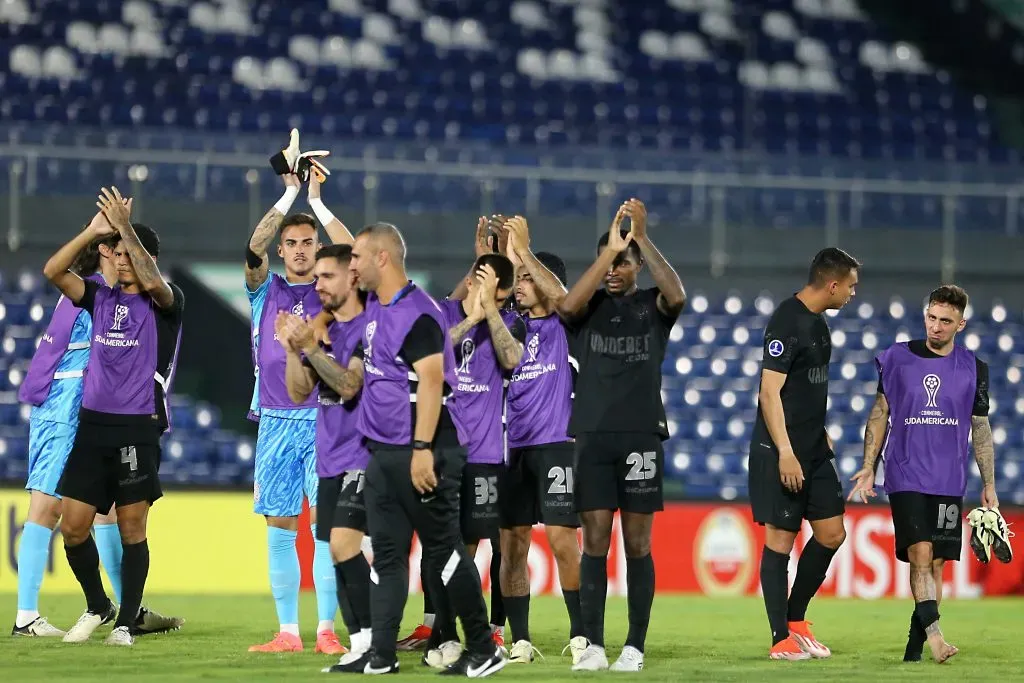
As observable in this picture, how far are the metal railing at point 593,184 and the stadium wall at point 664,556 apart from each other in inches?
180

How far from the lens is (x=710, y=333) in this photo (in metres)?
20.5

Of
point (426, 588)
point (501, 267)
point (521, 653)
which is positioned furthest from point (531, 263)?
point (521, 653)

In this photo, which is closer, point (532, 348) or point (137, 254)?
point (137, 254)

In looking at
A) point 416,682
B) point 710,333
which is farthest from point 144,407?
point 710,333

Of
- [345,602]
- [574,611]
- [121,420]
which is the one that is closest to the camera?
[345,602]

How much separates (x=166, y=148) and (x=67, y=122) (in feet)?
5.50

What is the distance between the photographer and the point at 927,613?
9641mm

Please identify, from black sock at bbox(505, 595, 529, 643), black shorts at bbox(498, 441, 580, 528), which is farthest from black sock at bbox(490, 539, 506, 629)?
black sock at bbox(505, 595, 529, 643)

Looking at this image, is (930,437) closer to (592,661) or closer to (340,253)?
(592,661)

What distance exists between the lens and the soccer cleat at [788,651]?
31.6 feet

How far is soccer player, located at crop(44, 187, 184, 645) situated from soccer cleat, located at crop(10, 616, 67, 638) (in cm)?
26

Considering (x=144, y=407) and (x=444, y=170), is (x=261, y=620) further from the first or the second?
(x=444, y=170)

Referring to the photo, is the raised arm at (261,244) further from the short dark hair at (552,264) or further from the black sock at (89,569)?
the black sock at (89,569)

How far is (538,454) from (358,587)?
1660 millimetres
